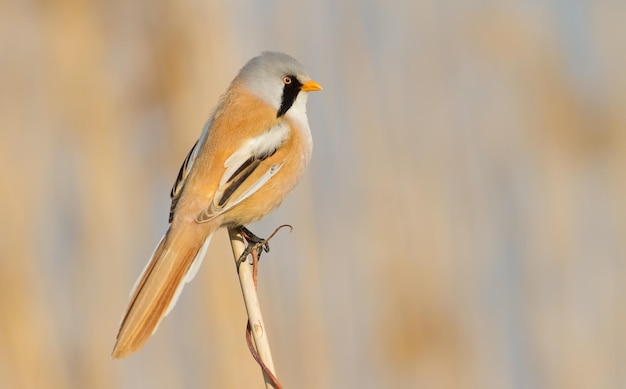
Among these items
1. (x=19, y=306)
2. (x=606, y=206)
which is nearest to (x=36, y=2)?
(x=19, y=306)

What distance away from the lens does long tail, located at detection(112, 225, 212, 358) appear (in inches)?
71.7

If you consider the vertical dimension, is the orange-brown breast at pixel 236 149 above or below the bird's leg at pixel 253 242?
above

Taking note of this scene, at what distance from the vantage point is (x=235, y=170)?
223 cm

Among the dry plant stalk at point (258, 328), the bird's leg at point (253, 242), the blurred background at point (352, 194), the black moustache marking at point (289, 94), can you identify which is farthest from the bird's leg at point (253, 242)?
the blurred background at point (352, 194)

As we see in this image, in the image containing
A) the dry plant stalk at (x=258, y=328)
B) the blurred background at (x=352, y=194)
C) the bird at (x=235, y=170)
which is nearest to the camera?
the dry plant stalk at (x=258, y=328)

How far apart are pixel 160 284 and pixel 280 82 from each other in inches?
29.0

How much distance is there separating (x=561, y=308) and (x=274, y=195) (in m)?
1.38

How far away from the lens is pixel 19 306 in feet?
9.38

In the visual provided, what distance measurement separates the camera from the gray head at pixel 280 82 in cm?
245

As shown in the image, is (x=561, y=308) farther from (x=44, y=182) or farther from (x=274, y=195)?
(x=44, y=182)

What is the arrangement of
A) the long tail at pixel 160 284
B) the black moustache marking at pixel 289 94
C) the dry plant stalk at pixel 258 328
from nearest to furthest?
the dry plant stalk at pixel 258 328 → the long tail at pixel 160 284 → the black moustache marking at pixel 289 94

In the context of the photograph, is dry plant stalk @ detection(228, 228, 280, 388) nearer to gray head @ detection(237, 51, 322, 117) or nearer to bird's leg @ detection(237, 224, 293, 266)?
bird's leg @ detection(237, 224, 293, 266)

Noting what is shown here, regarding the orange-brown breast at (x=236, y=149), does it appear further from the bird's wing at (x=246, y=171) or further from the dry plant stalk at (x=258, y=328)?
the dry plant stalk at (x=258, y=328)

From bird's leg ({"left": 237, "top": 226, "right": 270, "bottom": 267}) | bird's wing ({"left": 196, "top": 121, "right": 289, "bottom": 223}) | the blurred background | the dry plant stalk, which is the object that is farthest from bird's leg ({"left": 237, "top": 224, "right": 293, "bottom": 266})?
the blurred background
